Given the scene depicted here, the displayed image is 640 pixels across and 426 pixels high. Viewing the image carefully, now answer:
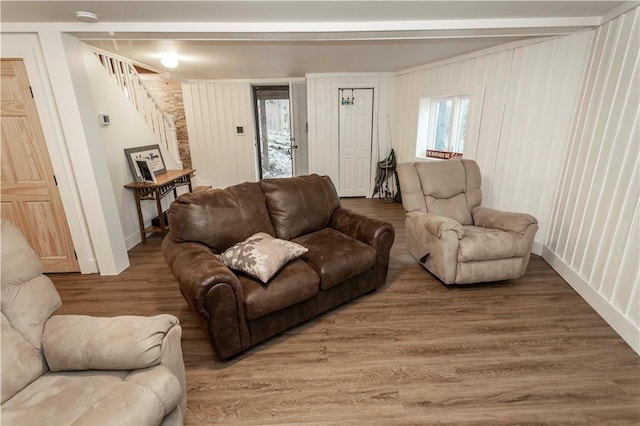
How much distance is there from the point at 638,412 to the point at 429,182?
6.76ft

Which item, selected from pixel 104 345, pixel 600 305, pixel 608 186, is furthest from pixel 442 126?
pixel 104 345

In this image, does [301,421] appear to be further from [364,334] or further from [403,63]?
[403,63]

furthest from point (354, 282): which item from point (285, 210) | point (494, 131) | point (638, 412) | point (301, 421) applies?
point (494, 131)

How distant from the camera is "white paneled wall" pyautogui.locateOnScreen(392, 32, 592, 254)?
284 centimetres

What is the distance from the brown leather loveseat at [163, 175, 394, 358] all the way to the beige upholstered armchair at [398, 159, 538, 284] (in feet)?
1.61

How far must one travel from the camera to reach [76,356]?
1.18m

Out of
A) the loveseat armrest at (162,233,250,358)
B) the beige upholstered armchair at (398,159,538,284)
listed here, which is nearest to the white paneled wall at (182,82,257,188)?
the beige upholstered armchair at (398,159,538,284)

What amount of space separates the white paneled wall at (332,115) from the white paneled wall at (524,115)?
4.54 feet

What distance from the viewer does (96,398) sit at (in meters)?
1.07

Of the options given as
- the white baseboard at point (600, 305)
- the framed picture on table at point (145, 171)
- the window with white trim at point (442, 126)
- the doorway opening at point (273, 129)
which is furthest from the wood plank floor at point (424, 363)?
the doorway opening at point (273, 129)

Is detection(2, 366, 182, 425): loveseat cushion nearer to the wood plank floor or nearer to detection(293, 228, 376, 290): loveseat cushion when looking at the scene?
the wood plank floor

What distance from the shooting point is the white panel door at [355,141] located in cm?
518

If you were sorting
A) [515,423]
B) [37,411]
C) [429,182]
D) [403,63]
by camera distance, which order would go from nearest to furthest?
[37,411] → [515,423] → [429,182] → [403,63]

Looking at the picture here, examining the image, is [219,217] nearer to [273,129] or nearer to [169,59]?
[169,59]
